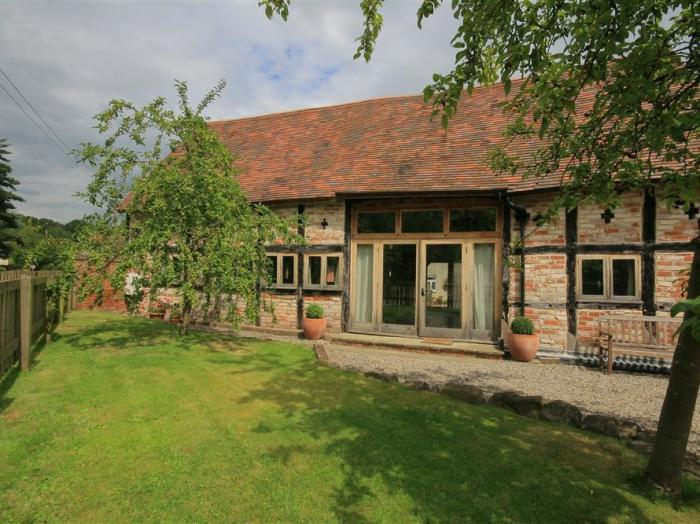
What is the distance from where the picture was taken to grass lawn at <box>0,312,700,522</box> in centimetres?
302

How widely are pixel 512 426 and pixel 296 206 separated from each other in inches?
333

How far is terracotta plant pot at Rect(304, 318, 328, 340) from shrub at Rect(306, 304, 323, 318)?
0.10 metres

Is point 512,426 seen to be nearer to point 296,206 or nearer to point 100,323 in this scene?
point 296,206

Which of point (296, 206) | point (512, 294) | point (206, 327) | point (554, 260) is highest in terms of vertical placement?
point (296, 206)

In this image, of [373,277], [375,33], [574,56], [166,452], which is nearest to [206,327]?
[373,277]

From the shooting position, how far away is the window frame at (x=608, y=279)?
839 centimetres

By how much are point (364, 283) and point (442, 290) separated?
2051mm

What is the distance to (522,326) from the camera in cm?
867

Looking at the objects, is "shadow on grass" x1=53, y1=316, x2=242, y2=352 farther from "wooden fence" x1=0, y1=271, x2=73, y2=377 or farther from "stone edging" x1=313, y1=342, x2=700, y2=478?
"stone edging" x1=313, y1=342, x2=700, y2=478

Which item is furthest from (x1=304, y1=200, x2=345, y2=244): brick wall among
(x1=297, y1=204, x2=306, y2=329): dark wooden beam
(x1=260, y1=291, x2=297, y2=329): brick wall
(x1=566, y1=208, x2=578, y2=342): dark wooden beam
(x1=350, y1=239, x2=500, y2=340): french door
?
(x1=566, y1=208, x2=578, y2=342): dark wooden beam

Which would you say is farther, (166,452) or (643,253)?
(643,253)

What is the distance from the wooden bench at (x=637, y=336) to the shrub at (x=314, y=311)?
6.26 metres

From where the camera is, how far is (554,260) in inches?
356

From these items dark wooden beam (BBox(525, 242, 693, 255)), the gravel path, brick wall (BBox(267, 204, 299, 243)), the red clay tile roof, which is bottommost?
the gravel path
